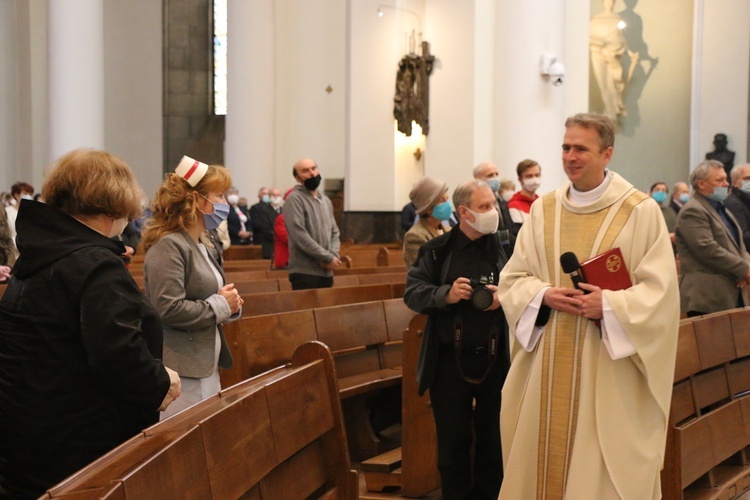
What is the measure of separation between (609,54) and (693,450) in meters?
14.1

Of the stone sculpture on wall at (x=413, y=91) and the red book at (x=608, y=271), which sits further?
the stone sculpture on wall at (x=413, y=91)

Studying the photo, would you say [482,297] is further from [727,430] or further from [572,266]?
[727,430]

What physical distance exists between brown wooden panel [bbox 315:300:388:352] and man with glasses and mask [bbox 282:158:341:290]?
1539 mm

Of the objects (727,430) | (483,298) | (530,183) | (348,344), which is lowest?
(727,430)

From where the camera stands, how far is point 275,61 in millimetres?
19750

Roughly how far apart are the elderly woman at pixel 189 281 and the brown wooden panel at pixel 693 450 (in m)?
1.95

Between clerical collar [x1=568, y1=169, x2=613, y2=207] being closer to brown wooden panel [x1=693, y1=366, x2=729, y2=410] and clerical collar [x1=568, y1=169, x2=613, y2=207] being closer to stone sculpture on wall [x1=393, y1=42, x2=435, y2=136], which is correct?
brown wooden panel [x1=693, y1=366, x2=729, y2=410]

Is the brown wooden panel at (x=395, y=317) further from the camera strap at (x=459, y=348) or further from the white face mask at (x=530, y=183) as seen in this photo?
the camera strap at (x=459, y=348)

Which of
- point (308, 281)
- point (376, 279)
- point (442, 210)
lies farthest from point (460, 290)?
point (376, 279)

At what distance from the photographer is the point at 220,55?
23062mm

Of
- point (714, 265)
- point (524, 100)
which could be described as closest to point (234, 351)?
point (714, 265)

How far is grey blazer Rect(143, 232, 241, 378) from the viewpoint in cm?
369

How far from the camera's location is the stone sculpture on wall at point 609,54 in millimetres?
17203

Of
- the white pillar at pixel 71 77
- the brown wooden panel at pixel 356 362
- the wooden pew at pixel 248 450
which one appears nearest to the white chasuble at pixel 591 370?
the wooden pew at pixel 248 450
